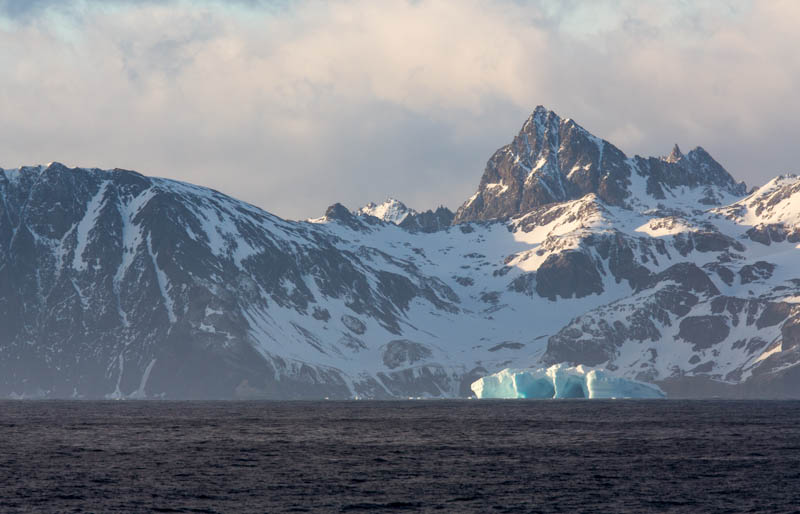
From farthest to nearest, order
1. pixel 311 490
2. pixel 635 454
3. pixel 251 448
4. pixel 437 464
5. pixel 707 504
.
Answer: pixel 251 448, pixel 635 454, pixel 437 464, pixel 311 490, pixel 707 504

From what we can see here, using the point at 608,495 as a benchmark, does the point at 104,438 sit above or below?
above

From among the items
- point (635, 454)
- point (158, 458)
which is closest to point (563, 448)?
point (635, 454)

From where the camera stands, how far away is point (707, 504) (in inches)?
4237

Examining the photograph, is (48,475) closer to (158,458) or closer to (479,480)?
(158,458)

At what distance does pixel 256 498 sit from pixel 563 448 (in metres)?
70.1

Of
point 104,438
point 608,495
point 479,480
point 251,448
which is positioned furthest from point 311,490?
point 104,438

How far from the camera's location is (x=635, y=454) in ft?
525

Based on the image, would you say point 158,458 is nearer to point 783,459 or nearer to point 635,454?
point 635,454

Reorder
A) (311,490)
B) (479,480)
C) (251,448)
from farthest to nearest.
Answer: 1. (251,448)
2. (479,480)
3. (311,490)

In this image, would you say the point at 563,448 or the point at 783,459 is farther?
the point at 563,448

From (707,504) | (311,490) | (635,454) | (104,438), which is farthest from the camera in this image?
(104,438)

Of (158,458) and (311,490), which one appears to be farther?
Result: (158,458)

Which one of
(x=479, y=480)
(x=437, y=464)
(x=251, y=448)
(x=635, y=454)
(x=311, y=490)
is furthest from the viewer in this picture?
(x=251, y=448)

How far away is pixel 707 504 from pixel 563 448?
213 ft
